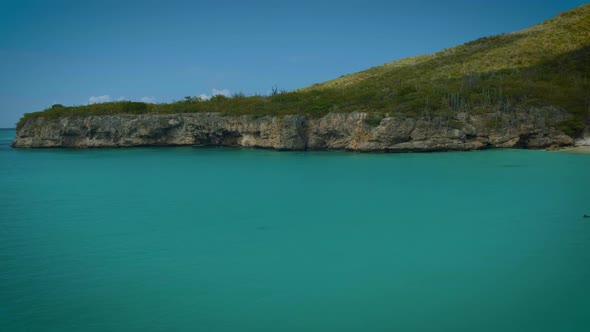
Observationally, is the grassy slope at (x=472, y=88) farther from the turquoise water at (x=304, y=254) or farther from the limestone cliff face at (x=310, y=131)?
the turquoise water at (x=304, y=254)

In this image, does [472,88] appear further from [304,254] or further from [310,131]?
[304,254]

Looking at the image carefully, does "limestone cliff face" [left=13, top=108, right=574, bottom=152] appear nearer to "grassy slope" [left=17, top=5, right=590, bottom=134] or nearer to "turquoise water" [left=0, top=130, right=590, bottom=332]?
"grassy slope" [left=17, top=5, right=590, bottom=134]

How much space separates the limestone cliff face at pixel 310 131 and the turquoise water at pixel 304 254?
24.7 ft

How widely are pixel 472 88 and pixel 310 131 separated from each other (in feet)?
33.1

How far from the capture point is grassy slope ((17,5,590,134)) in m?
25.3

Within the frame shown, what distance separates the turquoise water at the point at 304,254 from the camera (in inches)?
227

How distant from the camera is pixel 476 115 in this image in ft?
79.8

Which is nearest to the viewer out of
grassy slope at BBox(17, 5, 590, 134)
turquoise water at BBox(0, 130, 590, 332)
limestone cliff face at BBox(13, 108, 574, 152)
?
turquoise water at BBox(0, 130, 590, 332)

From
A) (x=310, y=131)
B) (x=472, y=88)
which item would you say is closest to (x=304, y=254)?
(x=310, y=131)

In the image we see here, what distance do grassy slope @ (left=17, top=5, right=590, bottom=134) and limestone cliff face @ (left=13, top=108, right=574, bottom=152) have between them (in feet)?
2.49

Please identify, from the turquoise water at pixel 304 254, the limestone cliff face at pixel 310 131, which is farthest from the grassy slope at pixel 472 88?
the turquoise water at pixel 304 254

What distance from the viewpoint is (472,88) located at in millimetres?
27891

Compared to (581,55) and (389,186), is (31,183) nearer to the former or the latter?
(389,186)

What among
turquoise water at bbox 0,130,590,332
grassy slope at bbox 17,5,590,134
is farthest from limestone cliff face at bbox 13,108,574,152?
turquoise water at bbox 0,130,590,332
